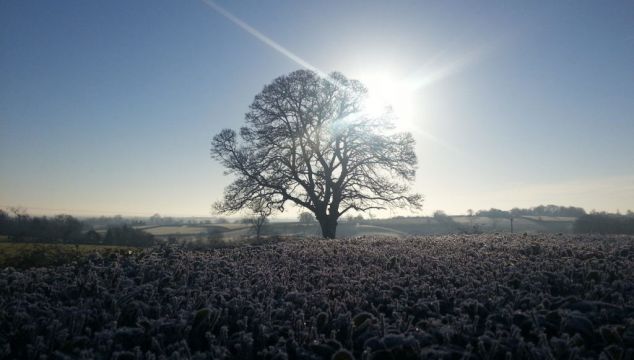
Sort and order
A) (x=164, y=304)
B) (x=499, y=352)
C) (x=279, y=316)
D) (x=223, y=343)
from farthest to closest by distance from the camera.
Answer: (x=164, y=304) < (x=279, y=316) < (x=223, y=343) < (x=499, y=352)

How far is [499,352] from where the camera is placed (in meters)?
3.98

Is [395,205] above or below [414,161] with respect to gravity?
below

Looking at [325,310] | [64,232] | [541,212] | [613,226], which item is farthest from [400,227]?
[325,310]

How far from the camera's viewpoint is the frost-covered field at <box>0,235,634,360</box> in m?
4.04

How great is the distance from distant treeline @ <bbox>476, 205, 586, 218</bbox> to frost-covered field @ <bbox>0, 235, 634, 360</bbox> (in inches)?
4338

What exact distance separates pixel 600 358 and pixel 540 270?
3.73 metres

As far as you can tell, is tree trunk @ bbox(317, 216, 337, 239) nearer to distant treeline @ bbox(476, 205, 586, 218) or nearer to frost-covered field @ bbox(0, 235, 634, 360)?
frost-covered field @ bbox(0, 235, 634, 360)

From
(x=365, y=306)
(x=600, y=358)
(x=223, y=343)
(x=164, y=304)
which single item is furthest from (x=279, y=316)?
(x=600, y=358)

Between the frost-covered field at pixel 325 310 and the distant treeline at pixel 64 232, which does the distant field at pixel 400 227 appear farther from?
the frost-covered field at pixel 325 310

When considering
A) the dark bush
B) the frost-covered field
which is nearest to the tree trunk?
the dark bush

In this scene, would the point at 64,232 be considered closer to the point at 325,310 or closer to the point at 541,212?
→ the point at 325,310

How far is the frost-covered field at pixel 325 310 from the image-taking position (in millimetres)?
4043

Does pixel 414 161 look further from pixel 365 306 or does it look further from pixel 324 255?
pixel 365 306

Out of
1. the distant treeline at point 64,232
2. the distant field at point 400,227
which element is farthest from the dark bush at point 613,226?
the distant field at point 400,227
